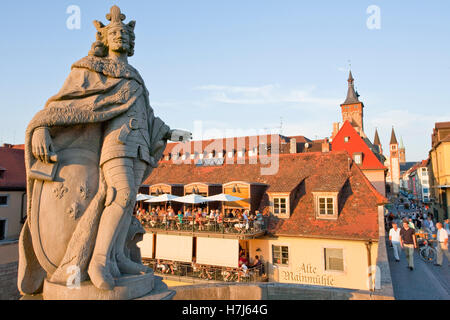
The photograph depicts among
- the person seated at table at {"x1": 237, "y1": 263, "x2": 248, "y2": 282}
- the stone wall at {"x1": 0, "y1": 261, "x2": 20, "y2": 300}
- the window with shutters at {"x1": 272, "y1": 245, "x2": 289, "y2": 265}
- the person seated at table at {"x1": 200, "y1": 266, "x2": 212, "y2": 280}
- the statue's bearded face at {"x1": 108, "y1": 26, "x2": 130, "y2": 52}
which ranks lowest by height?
the person seated at table at {"x1": 200, "y1": 266, "x2": 212, "y2": 280}

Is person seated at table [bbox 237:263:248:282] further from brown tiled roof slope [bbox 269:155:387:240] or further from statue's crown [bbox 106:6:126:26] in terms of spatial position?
statue's crown [bbox 106:6:126:26]

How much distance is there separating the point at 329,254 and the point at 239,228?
528 centimetres

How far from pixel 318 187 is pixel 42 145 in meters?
17.6

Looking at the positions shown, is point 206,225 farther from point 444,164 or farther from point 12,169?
point 444,164

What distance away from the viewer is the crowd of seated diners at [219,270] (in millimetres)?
16656

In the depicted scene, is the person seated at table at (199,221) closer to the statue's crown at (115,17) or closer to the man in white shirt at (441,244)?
the man in white shirt at (441,244)

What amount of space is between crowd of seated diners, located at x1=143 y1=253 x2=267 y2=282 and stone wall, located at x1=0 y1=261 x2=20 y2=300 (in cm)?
983

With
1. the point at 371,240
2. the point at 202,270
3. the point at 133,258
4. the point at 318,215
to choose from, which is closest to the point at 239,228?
the point at 202,270

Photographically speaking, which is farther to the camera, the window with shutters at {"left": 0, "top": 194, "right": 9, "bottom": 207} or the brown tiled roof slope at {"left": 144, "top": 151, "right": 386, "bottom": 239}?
the window with shutters at {"left": 0, "top": 194, "right": 9, "bottom": 207}

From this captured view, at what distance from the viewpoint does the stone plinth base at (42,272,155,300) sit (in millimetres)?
3662

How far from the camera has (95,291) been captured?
3.67 m

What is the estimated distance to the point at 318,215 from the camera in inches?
726

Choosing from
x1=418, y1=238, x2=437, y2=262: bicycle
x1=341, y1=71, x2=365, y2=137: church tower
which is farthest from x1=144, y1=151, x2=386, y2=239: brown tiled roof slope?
x1=341, y1=71, x2=365, y2=137: church tower

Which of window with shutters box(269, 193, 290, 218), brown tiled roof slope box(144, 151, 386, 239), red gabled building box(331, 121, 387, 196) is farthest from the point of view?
red gabled building box(331, 121, 387, 196)
